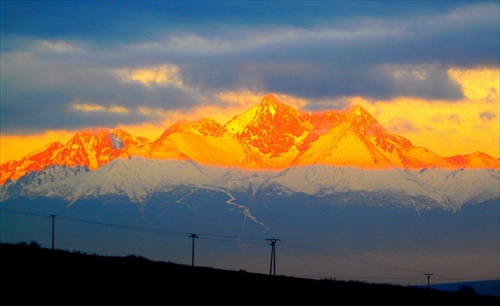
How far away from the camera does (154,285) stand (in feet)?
254

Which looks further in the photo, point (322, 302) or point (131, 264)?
point (131, 264)

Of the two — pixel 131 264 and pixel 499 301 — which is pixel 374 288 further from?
pixel 131 264

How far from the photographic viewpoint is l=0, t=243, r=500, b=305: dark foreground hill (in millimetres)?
69125

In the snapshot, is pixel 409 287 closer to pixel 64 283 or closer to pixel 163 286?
pixel 163 286

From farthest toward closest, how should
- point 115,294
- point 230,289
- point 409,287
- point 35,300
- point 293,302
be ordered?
1. point 409,287
2. point 230,289
3. point 293,302
4. point 115,294
5. point 35,300

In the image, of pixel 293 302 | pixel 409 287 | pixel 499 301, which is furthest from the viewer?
pixel 409 287

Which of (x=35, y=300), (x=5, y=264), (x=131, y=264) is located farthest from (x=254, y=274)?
(x=35, y=300)

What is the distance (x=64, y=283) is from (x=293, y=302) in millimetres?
14739

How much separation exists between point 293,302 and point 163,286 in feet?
29.8

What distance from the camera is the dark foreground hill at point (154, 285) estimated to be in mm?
69125

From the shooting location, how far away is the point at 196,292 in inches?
2968

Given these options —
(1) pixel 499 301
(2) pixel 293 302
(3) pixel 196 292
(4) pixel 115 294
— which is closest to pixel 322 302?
(2) pixel 293 302

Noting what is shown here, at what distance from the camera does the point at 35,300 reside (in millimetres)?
63812

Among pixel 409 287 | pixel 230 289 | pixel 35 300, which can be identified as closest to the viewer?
pixel 35 300
